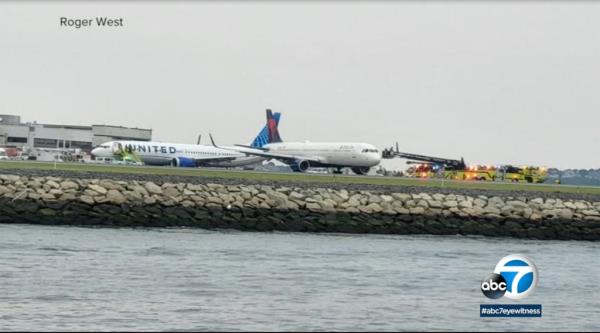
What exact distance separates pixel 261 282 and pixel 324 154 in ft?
286

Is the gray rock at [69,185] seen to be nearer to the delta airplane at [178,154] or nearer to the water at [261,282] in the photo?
the water at [261,282]

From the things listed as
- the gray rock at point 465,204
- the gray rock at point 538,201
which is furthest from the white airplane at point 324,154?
the gray rock at point 465,204

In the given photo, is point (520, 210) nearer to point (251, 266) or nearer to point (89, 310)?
point (251, 266)

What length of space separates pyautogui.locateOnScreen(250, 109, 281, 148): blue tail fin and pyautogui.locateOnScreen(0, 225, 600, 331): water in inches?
3780

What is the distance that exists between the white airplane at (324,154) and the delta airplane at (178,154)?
324cm

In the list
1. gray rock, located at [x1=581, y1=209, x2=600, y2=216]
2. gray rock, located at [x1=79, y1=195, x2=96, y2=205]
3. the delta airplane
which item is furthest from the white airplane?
gray rock, located at [x1=79, y1=195, x2=96, y2=205]

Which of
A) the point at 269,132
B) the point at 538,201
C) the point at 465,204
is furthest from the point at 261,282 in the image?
the point at 269,132

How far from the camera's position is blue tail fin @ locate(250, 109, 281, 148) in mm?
152375

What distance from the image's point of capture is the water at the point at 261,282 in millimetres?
27688

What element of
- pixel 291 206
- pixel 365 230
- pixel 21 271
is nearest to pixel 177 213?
pixel 291 206

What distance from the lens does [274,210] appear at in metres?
61.7

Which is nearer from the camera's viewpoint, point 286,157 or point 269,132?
point 286,157

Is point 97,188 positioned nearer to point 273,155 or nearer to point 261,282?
point 261,282

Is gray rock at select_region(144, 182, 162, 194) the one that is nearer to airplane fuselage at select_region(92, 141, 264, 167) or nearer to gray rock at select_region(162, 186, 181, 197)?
gray rock at select_region(162, 186, 181, 197)
